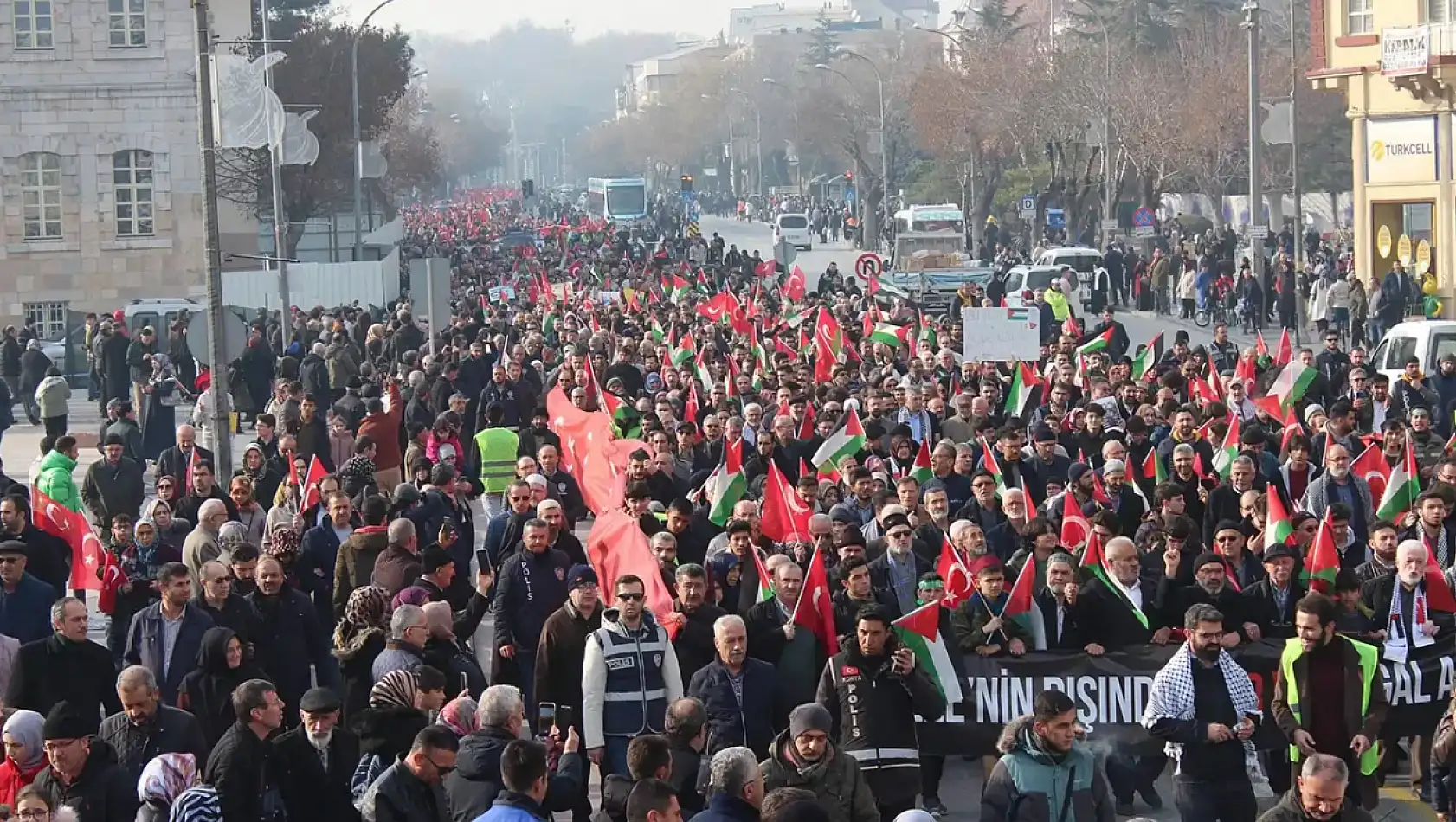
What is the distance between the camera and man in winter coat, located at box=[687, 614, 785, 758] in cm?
962

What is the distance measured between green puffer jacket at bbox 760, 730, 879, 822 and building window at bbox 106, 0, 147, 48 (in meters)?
46.9

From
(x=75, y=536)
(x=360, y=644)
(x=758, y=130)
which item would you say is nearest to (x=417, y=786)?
(x=360, y=644)

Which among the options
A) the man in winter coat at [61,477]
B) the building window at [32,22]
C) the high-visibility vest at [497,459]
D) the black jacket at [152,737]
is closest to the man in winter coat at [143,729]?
the black jacket at [152,737]

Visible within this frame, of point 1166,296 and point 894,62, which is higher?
point 894,62

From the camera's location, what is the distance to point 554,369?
974 inches

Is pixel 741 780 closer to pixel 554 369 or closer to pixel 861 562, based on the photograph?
pixel 861 562

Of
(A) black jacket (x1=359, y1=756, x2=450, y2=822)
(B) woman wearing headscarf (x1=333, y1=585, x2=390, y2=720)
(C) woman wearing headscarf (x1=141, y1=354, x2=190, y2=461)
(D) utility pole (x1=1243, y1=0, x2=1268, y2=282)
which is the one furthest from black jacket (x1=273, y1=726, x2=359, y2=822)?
(D) utility pole (x1=1243, y1=0, x2=1268, y2=282)

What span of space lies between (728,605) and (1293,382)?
9.79 metres

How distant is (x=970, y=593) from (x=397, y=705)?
340 cm

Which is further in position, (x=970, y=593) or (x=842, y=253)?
(x=842, y=253)

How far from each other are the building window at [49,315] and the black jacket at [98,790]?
45.9 metres

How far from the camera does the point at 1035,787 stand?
804cm

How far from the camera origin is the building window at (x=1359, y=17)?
43.6 meters

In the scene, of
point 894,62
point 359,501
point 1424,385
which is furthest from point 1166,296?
point 894,62
